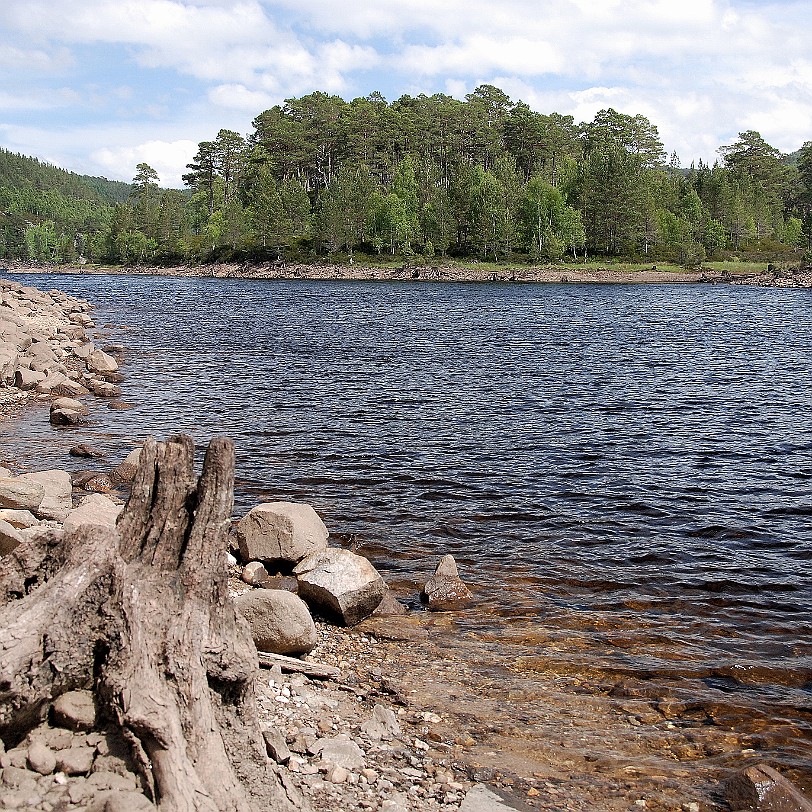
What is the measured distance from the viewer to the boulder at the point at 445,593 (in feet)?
43.4

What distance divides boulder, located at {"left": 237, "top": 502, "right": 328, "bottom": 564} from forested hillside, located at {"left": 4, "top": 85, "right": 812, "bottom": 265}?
423ft

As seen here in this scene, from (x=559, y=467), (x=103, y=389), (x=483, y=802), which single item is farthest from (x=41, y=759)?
(x=103, y=389)

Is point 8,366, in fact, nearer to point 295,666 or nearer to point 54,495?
point 54,495

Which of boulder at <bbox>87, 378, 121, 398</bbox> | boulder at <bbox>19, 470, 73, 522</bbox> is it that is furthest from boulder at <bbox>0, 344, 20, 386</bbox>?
boulder at <bbox>19, 470, 73, 522</bbox>

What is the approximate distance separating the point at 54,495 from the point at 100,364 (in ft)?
70.6

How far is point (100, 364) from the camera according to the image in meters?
36.2

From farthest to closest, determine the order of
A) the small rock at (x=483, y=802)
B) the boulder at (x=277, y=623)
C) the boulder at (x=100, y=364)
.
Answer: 1. the boulder at (x=100, y=364)
2. the boulder at (x=277, y=623)
3. the small rock at (x=483, y=802)

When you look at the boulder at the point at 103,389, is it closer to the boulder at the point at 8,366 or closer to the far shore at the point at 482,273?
the boulder at the point at 8,366

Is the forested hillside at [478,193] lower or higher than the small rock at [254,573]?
higher

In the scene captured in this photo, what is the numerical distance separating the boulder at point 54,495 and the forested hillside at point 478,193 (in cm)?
12829

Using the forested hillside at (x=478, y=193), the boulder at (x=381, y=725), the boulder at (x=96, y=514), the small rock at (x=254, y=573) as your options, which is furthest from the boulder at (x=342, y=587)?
the forested hillside at (x=478, y=193)

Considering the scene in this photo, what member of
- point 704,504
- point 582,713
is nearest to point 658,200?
point 704,504

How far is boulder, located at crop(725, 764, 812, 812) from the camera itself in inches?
314

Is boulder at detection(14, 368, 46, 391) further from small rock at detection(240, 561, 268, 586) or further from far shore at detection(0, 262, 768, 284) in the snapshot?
far shore at detection(0, 262, 768, 284)
